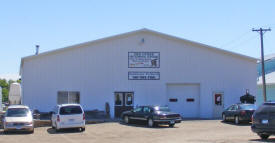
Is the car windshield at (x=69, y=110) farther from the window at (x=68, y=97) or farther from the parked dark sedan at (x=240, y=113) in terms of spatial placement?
the parked dark sedan at (x=240, y=113)

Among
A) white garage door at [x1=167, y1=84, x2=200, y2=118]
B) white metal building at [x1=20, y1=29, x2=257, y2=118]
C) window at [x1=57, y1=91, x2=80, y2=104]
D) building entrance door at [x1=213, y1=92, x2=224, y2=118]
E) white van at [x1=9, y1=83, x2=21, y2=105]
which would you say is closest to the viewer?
white metal building at [x1=20, y1=29, x2=257, y2=118]

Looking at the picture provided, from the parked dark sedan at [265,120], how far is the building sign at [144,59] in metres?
16.1

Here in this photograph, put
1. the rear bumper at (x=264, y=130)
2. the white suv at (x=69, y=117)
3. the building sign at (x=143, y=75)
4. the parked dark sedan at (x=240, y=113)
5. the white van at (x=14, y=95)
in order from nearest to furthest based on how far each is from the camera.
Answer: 1. the rear bumper at (x=264, y=130)
2. the white suv at (x=69, y=117)
3. the parked dark sedan at (x=240, y=113)
4. the building sign at (x=143, y=75)
5. the white van at (x=14, y=95)

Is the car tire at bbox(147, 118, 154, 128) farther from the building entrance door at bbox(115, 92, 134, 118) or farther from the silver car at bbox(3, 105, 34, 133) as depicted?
the building entrance door at bbox(115, 92, 134, 118)

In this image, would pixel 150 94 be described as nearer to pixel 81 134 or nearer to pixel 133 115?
pixel 133 115

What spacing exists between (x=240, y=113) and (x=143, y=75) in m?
8.69

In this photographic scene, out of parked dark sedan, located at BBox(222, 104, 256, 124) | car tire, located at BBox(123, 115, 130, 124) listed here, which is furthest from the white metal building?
parked dark sedan, located at BBox(222, 104, 256, 124)

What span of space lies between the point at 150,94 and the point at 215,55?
6.10 meters

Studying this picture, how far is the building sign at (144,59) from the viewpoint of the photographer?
3272cm

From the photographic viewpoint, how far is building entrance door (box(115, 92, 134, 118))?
107 feet

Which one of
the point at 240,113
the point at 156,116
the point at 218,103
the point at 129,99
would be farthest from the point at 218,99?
the point at 156,116

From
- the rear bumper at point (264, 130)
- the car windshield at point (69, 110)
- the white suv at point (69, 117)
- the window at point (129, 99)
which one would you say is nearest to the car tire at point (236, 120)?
the window at point (129, 99)

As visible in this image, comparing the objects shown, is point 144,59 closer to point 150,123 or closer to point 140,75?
point 140,75

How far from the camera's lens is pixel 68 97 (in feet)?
105
